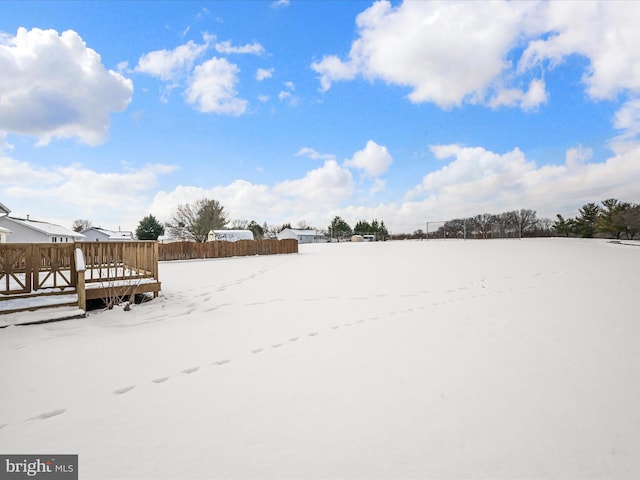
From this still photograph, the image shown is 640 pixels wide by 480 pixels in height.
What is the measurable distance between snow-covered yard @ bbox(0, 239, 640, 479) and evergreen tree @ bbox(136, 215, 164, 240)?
50020 mm

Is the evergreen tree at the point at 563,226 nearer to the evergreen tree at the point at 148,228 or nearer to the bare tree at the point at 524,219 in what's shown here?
the bare tree at the point at 524,219

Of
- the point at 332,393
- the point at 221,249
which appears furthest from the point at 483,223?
the point at 332,393

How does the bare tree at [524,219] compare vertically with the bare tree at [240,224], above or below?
below

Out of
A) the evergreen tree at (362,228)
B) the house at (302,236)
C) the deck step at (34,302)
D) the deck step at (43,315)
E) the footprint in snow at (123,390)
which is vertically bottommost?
the footprint in snow at (123,390)

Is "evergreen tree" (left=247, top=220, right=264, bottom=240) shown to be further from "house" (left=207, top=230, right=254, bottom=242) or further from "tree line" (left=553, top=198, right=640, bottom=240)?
"tree line" (left=553, top=198, right=640, bottom=240)

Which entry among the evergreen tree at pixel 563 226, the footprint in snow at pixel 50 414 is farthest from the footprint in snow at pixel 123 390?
the evergreen tree at pixel 563 226

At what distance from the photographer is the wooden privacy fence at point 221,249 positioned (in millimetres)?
19766

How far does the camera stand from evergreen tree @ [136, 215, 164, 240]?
48.9 metres

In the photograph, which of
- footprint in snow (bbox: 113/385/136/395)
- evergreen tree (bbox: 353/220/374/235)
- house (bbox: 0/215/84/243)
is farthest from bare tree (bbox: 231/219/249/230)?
footprint in snow (bbox: 113/385/136/395)

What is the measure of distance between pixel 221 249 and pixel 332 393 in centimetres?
2041

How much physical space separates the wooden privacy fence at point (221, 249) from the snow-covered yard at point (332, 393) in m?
15.5

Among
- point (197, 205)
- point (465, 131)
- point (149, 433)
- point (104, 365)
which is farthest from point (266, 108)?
point (197, 205)

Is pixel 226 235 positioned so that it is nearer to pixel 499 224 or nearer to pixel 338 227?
pixel 338 227

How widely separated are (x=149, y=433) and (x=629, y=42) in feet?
45.7
